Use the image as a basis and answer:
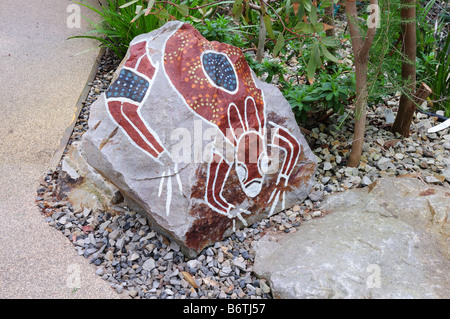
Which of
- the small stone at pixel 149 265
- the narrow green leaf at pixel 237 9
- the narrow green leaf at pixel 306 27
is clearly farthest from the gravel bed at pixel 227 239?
the narrow green leaf at pixel 237 9

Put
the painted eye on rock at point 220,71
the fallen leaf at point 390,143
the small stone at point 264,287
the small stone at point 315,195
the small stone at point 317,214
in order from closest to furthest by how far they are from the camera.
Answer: the small stone at point 264,287 → the painted eye on rock at point 220,71 → the small stone at point 317,214 → the small stone at point 315,195 → the fallen leaf at point 390,143

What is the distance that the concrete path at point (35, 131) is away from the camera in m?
1.97

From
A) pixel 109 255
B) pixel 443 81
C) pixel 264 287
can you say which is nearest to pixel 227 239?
pixel 264 287

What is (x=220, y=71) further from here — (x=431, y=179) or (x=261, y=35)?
(x=431, y=179)

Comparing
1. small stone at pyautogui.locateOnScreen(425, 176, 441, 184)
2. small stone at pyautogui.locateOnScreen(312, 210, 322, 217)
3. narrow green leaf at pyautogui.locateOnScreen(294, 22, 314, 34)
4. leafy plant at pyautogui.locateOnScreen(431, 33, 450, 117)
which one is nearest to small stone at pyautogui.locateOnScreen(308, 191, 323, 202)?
small stone at pyautogui.locateOnScreen(312, 210, 322, 217)

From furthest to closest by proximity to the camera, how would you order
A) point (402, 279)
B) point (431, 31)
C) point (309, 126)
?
point (431, 31) → point (309, 126) → point (402, 279)

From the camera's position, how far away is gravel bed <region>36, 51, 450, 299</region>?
199 cm

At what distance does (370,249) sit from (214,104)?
959 millimetres

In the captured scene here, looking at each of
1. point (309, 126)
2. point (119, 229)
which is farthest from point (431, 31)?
point (119, 229)

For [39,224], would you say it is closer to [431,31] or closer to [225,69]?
[225,69]

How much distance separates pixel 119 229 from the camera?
7.40 feet

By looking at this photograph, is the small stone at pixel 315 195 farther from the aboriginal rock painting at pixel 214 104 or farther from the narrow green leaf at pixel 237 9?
the narrow green leaf at pixel 237 9

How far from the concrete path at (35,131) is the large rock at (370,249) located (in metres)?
0.76

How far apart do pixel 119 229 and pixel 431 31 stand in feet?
9.06
